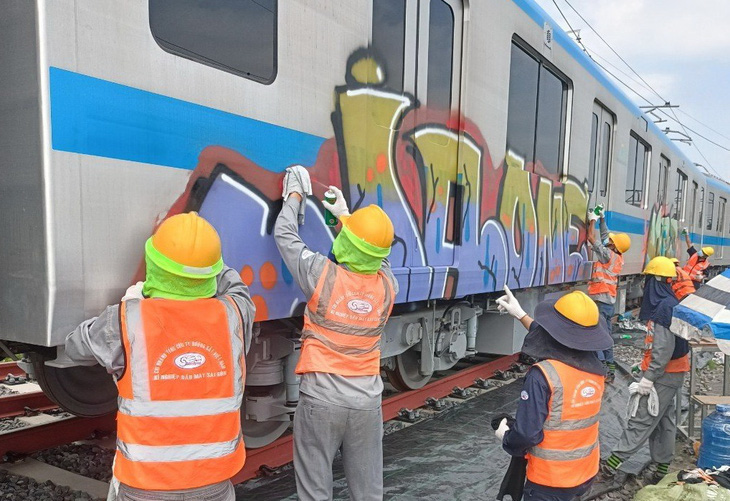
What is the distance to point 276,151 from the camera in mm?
2947

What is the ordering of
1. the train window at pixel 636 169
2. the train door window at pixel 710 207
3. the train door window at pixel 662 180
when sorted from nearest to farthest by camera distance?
the train window at pixel 636 169
the train door window at pixel 662 180
the train door window at pixel 710 207

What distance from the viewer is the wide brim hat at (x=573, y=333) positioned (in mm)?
2818

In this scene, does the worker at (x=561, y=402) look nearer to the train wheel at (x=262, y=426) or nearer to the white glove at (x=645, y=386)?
the train wheel at (x=262, y=426)

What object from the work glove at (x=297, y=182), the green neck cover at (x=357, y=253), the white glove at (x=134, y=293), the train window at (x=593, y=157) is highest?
the train window at (x=593, y=157)

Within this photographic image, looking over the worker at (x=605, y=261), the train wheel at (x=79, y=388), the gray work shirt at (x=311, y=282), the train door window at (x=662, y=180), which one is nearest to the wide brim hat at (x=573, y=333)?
the gray work shirt at (x=311, y=282)

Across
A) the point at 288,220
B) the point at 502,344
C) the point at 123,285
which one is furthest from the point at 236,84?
the point at 502,344

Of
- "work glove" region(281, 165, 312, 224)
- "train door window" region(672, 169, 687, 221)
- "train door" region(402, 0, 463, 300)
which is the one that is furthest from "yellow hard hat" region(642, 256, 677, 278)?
"train door window" region(672, 169, 687, 221)

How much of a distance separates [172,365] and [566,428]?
1.81m

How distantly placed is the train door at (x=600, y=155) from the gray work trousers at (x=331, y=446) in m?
5.59

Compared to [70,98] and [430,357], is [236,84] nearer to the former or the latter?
[70,98]

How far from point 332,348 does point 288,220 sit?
2.11 ft

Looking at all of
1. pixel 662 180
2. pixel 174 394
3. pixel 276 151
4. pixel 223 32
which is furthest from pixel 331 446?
pixel 662 180

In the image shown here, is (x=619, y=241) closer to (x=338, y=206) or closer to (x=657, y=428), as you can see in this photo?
(x=657, y=428)

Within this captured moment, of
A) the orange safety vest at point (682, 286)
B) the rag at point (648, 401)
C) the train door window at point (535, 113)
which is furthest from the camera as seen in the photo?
the orange safety vest at point (682, 286)
